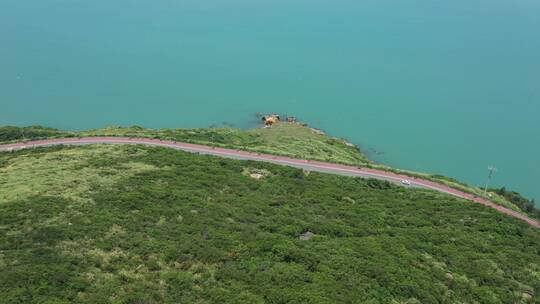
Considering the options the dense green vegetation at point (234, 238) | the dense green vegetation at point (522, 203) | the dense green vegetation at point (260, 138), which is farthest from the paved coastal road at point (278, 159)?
the dense green vegetation at point (522, 203)

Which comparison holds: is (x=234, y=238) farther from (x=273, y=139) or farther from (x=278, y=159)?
(x=273, y=139)

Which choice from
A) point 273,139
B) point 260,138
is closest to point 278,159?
point 273,139

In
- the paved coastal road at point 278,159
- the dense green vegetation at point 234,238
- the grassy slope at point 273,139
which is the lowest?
the dense green vegetation at point 234,238

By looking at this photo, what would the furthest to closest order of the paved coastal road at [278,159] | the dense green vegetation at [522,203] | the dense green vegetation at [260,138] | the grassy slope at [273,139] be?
1. the dense green vegetation at [260,138]
2. the grassy slope at [273,139]
3. the dense green vegetation at [522,203]
4. the paved coastal road at [278,159]

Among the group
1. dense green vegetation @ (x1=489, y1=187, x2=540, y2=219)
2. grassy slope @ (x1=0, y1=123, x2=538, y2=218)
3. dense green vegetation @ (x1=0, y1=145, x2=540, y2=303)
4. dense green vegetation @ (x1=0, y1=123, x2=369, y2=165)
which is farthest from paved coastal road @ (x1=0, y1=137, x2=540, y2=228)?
dense green vegetation @ (x1=489, y1=187, x2=540, y2=219)

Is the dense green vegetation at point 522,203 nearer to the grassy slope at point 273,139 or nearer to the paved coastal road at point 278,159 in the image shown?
the grassy slope at point 273,139
